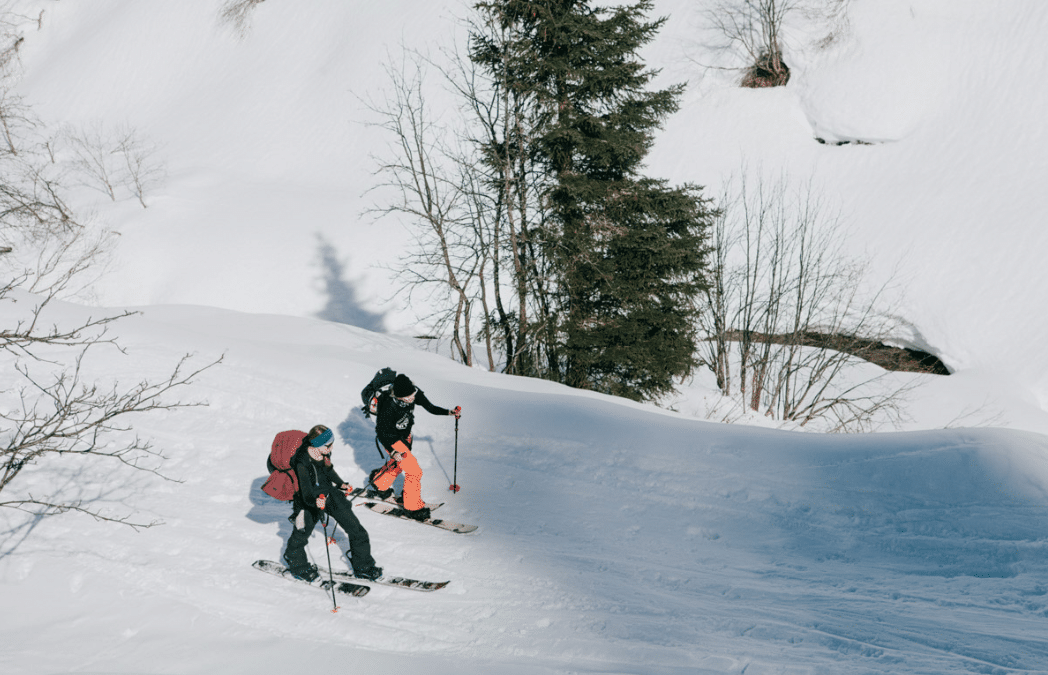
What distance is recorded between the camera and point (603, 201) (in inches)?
603

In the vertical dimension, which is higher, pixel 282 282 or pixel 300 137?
pixel 300 137

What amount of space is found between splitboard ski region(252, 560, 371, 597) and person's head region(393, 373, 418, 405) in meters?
2.08

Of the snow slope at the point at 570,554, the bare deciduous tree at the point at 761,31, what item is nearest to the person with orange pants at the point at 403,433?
the snow slope at the point at 570,554

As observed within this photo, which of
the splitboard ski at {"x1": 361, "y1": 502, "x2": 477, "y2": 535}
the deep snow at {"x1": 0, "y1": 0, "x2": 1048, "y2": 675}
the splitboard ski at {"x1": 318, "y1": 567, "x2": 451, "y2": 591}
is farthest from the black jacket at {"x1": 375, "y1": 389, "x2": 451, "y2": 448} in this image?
the splitboard ski at {"x1": 318, "y1": 567, "x2": 451, "y2": 591}

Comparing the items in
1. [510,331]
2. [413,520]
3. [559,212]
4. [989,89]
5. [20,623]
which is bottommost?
[20,623]

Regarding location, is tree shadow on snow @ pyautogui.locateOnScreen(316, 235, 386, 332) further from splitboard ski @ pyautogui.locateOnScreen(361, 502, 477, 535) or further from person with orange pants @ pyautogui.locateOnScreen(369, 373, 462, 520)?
person with orange pants @ pyautogui.locateOnScreen(369, 373, 462, 520)

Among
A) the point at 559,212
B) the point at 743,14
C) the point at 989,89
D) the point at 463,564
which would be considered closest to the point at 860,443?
the point at 463,564

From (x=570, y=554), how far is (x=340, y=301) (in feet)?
66.3

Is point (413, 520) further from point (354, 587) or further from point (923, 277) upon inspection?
point (923, 277)

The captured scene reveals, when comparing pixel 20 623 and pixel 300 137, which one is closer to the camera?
pixel 20 623

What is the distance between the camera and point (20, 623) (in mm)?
6074

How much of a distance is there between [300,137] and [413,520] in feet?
94.6

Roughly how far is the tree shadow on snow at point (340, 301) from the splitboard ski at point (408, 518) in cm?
1719

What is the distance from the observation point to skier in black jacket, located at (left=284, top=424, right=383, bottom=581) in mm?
6262
